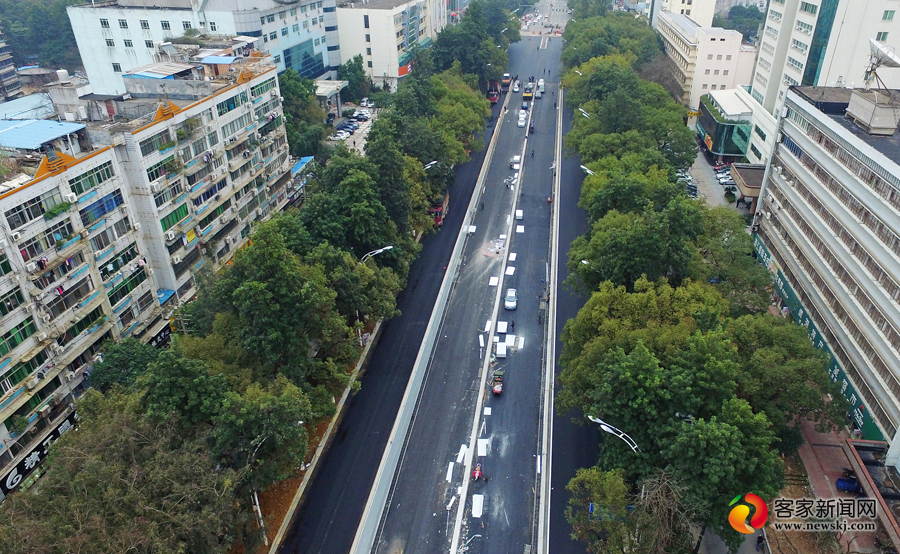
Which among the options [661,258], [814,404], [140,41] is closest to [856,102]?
[661,258]

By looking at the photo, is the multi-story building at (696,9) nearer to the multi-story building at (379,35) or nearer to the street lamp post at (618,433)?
the multi-story building at (379,35)

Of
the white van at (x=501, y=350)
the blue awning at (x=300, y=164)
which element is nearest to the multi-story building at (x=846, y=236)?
the white van at (x=501, y=350)

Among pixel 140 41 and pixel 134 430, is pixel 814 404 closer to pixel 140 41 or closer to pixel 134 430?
pixel 134 430

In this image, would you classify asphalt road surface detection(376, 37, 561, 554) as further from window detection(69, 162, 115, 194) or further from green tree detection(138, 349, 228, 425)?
window detection(69, 162, 115, 194)

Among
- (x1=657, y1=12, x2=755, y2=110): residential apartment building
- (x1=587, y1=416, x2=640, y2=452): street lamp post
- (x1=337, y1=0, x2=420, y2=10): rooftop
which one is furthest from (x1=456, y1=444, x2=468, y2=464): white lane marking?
(x1=337, y1=0, x2=420, y2=10): rooftop

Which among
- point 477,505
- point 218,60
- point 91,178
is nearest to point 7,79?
point 218,60

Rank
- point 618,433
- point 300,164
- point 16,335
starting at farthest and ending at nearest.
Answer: point 300,164, point 16,335, point 618,433

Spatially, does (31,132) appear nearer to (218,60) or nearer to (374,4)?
(218,60)
